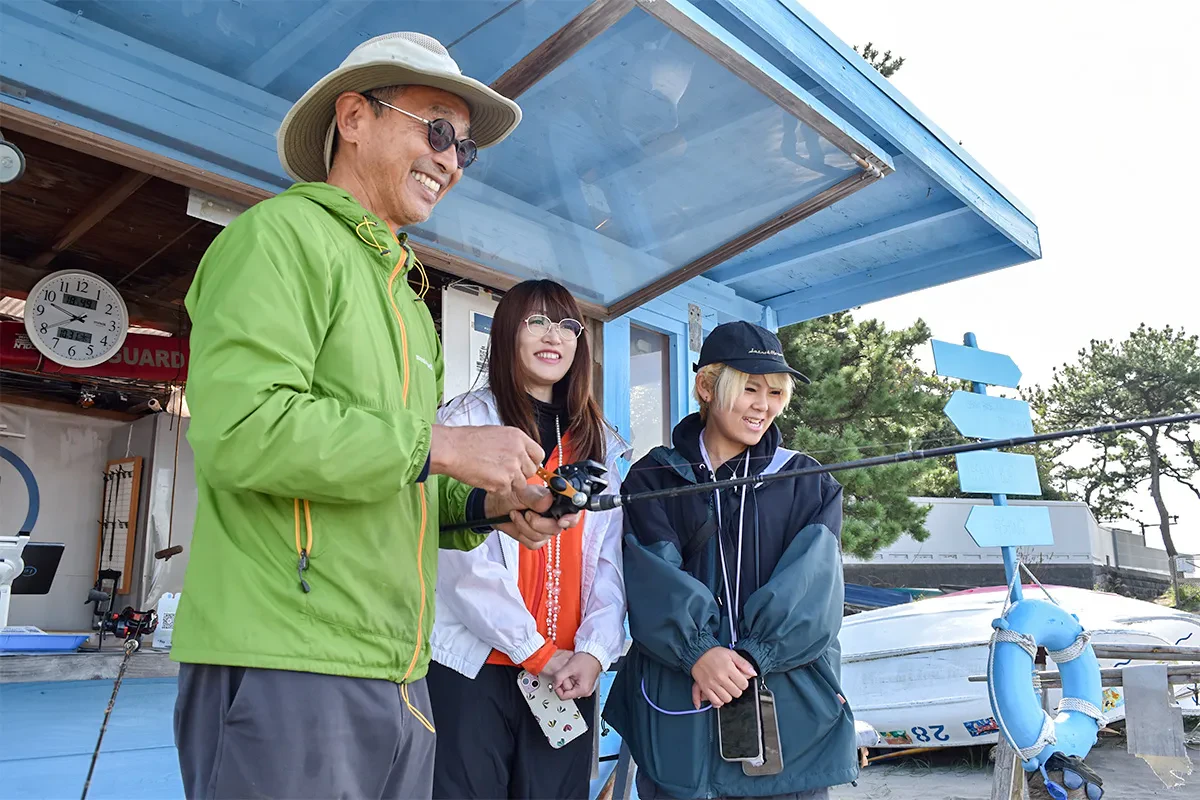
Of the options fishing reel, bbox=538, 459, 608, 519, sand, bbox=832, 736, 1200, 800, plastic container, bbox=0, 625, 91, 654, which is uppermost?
fishing reel, bbox=538, 459, 608, 519

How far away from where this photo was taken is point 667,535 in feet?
8.80

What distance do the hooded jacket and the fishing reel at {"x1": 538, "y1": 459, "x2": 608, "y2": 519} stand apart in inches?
35.7

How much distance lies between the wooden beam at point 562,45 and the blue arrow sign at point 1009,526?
3.53m

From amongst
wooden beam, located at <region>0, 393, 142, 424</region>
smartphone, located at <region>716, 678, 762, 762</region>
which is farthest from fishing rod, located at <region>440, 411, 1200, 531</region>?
wooden beam, located at <region>0, 393, 142, 424</region>

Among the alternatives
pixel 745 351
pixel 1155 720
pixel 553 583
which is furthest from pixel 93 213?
pixel 1155 720

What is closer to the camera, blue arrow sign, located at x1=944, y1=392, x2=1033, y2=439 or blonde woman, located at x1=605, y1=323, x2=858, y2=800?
blonde woman, located at x1=605, y1=323, x2=858, y2=800

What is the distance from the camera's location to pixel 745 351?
288 centimetres

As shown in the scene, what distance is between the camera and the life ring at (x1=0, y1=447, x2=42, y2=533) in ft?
33.4

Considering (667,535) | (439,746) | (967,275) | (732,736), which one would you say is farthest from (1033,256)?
(439,746)

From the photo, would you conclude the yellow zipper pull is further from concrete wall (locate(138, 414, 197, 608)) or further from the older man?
concrete wall (locate(138, 414, 197, 608))

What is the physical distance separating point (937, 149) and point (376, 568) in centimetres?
379

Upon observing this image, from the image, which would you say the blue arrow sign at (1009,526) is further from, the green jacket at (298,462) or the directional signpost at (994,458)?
the green jacket at (298,462)

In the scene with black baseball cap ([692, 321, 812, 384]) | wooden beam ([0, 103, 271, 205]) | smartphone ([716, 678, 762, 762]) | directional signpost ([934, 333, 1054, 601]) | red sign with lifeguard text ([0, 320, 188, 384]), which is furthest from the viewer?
red sign with lifeguard text ([0, 320, 188, 384])

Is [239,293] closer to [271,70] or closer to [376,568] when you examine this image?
[376,568]
